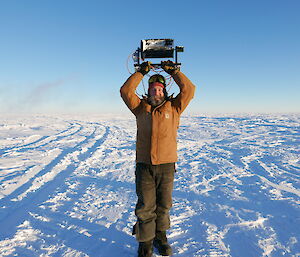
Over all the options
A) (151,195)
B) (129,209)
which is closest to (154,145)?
(151,195)

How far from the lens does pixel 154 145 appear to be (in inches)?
87.3

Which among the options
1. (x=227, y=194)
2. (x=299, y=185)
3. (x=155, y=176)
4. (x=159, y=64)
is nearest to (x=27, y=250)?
(x=155, y=176)

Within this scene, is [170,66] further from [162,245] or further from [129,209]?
[129,209]

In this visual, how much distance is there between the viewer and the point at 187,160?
7125mm

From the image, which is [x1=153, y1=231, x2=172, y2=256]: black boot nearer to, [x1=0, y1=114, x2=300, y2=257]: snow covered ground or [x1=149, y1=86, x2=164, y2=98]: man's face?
[x1=0, y1=114, x2=300, y2=257]: snow covered ground

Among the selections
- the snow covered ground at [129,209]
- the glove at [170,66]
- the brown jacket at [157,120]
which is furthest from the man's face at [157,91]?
the snow covered ground at [129,209]

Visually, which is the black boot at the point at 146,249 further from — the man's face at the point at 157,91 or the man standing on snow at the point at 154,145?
the man's face at the point at 157,91

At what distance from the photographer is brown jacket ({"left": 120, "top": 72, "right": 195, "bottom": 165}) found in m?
2.21

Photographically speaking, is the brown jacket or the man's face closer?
the brown jacket

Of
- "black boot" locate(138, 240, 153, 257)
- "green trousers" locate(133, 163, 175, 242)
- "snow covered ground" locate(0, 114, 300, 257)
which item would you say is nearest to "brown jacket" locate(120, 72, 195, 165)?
"green trousers" locate(133, 163, 175, 242)

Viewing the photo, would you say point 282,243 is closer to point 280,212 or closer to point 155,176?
point 280,212

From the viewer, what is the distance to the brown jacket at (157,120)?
7.23 feet

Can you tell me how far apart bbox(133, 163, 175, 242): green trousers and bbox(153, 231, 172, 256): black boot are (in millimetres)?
147

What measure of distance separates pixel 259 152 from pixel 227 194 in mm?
5028
